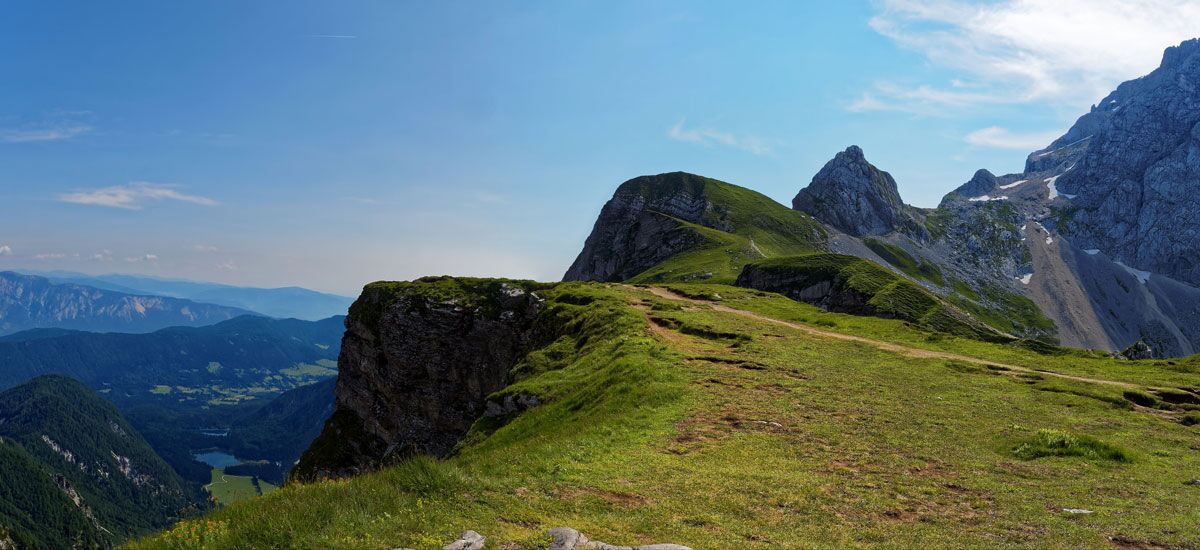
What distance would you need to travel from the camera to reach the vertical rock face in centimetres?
7275

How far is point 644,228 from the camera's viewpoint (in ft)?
558

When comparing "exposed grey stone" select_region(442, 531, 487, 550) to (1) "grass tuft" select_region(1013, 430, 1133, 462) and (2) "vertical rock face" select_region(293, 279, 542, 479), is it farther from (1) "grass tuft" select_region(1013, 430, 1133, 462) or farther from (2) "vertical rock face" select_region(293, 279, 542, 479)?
(2) "vertical rock face" select_region(293, 279, 542, 479)

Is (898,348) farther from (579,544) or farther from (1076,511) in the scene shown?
(579,544)

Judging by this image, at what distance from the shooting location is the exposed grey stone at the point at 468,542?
10.9 m

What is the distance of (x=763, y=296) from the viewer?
7962 centimetres

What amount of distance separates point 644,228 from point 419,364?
102m

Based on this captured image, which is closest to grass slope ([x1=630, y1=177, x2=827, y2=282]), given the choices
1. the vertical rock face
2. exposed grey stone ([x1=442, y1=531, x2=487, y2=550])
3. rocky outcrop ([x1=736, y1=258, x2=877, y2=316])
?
rocky outcrop ([x1=736, y1=258, x2=877, y2=316])

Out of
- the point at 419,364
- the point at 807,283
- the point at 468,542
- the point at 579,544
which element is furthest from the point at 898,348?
the point at 419,364

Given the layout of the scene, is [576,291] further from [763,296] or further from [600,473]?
[600,473]

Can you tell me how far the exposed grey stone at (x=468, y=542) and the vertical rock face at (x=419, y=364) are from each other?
51947mm

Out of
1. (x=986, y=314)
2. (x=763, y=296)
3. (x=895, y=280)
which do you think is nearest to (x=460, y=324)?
(x=763, y=296)

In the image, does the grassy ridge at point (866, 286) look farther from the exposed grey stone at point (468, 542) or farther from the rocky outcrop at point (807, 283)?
the exposed grey stone at point (468, 542)

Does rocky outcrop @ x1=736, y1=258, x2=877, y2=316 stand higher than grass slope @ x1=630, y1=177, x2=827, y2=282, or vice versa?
grass slope @ x1=630, y1=177, x2=827, y2=282

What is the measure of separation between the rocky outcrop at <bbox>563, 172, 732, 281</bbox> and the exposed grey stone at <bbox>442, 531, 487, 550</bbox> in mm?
140714
